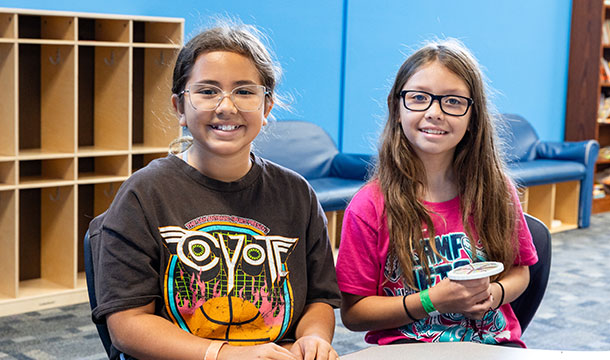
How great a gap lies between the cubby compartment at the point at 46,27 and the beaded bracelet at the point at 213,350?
2.43 m

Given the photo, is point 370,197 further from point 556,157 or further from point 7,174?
point 556,157

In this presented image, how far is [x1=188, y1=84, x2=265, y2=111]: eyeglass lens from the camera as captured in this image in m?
1.44

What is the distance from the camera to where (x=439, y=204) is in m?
1.71

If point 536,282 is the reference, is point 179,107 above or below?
above

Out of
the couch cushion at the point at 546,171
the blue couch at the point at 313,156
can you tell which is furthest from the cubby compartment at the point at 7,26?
the couch cushion at the point at 546,171

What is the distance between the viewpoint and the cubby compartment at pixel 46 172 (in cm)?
344

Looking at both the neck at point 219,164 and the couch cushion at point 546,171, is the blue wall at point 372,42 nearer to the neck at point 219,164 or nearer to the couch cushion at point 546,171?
the couch cushion at point 546,171

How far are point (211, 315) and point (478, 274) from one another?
481 mm

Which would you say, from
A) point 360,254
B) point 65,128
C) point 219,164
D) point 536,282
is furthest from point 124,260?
point 65,128

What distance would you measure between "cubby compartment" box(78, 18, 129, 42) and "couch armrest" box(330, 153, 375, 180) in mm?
1625

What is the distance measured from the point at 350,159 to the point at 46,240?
184 centimetres

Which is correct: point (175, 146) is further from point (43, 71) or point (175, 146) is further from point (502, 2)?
point (502, 2)

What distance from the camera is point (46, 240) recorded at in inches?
146

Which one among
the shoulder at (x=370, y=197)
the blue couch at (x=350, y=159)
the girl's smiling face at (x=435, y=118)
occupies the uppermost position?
the girl's smiling face at (x=435, y=118)
